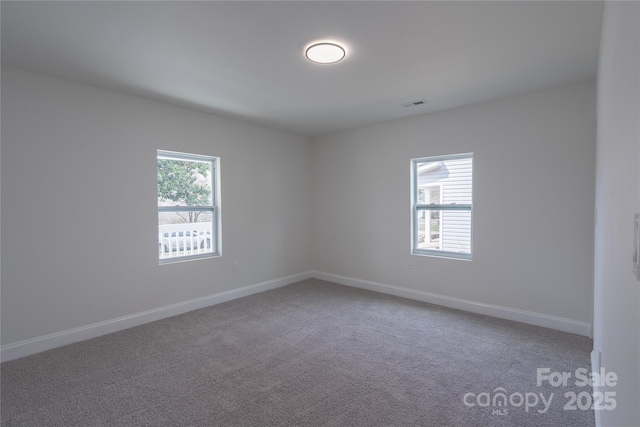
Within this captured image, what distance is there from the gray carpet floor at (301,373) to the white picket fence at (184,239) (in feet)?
2.81

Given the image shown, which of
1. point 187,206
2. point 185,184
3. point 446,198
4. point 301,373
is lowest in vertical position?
point 301,373

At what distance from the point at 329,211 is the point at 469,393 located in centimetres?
358

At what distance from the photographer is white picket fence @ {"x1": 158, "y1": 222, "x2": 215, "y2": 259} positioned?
384 cm

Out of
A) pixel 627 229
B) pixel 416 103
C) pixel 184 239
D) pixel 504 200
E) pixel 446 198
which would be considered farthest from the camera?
pixel 446 198

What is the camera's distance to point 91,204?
318 cm

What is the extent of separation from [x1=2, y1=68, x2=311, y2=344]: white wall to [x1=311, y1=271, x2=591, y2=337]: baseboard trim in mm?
1959

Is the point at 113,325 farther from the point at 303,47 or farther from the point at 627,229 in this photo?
the point at 627,229

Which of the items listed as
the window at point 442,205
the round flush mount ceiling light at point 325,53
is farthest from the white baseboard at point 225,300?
the round flush mount ceiling light at point 325,53

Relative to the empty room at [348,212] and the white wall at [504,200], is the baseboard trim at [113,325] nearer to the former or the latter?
the empty room at [348,212]

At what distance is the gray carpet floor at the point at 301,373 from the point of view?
6.57 feet

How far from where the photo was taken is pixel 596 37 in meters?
2.28

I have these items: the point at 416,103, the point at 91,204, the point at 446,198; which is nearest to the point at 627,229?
the point at 416,103

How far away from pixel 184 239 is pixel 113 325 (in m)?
1.19

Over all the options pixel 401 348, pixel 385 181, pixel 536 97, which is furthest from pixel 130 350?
pixel 536 97
